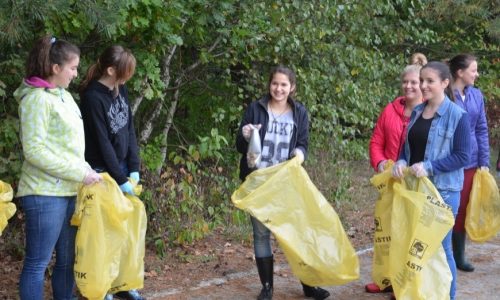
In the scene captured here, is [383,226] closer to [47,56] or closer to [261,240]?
[261,240]

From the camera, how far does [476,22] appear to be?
9289 millimetres

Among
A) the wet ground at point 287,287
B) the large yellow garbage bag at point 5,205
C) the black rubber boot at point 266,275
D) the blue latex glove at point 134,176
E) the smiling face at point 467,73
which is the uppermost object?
the smiling face at point 467,73

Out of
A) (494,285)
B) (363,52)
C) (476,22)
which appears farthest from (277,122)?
(476,22)

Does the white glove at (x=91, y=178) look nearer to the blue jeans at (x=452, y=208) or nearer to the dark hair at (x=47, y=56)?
the dark hair at (x=47, y=56)

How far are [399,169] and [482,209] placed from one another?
1392mm

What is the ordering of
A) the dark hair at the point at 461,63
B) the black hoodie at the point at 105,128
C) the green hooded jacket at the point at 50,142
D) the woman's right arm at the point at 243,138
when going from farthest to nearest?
the dark hair at the point at 461,63 < the woman's right arm at the point at 243,138 < the black hoodie at the point at 105,128 < the green hooded jacket at the point at 50,142

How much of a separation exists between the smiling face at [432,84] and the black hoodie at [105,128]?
6.27 feet

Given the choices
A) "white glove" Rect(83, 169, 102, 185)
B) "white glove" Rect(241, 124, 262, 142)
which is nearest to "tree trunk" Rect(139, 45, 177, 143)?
"white glove" Rect(241, 124, 262, 142)

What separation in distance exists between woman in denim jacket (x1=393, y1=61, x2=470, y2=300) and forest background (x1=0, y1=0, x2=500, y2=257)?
1.89 m

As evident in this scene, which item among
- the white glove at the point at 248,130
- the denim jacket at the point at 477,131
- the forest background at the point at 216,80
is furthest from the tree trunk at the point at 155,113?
the denim jacket at the point at 477,131

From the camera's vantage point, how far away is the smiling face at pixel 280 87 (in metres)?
4.39

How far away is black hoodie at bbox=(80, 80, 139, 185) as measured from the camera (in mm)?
3920

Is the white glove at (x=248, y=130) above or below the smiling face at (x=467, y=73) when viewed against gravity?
below

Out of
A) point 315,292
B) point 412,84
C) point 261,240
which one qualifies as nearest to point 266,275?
point 261,240
